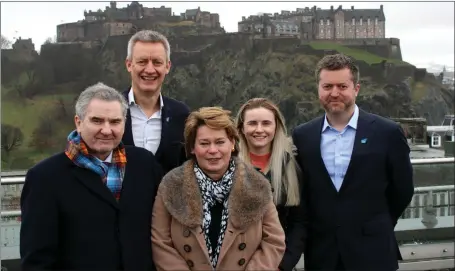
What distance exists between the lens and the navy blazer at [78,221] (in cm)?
197

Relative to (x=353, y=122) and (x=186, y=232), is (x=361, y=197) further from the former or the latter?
(x=186, y=232)

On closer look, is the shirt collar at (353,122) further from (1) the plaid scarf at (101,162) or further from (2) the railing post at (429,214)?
(2) the railing post at (429,214)

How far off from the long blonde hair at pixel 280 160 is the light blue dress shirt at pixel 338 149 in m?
0.14

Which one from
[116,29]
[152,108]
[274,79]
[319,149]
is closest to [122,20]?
[116,29]

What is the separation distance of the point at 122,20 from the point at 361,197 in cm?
5692

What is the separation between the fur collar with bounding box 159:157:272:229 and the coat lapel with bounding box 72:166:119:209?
0.20 m

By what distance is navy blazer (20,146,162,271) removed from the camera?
1975 millimetres

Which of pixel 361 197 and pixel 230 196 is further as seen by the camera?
pixel 361 197

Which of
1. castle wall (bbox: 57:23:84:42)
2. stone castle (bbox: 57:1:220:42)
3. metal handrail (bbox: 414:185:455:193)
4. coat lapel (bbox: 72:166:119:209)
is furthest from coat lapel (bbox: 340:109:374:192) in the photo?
castle wall (bbox: 57:23:84:42)

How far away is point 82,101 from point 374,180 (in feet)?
4.15

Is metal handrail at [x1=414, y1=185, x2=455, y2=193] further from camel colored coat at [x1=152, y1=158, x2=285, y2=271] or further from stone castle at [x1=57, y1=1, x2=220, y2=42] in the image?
stone castle at [x1=57, y1=1, x2=220, y2=42]

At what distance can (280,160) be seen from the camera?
8.05ft

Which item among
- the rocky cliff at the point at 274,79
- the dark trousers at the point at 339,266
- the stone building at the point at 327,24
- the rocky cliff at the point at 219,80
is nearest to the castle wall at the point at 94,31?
the rocky cliff at the point at 219,80

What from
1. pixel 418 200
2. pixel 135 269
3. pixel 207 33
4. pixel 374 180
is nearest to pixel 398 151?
pixel 374 180
